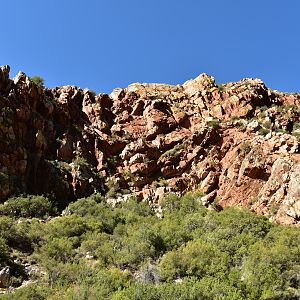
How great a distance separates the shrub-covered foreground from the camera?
28609 millimetres

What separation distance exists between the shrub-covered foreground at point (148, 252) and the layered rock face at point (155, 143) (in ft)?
12.5

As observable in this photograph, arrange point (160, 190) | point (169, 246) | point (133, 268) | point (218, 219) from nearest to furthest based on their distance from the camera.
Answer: point (133, 268), point (169, 246), point (218, 219), point (160, 190)

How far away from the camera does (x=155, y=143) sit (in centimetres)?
5881

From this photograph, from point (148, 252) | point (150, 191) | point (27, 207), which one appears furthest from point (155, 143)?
point (148, 252)

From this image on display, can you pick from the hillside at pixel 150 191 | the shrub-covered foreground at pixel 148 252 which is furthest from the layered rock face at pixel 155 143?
the shrub-covered foreground at pixel 148 252

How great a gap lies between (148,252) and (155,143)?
23.3 m

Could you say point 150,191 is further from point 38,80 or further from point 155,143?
point 38,80

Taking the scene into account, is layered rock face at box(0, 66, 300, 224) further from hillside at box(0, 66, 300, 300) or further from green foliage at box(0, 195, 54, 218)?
green foliage at box(0, 195, 54, 218)

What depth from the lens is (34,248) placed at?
37812 mm

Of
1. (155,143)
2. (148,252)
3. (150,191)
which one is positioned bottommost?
(148,252)

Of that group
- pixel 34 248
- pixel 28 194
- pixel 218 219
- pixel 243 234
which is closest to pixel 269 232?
pixel 243 234

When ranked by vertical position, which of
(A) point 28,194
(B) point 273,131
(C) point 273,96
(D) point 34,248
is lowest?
(D) point 34,248

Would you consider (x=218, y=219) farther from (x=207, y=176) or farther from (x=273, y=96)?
(x=273, y=96)

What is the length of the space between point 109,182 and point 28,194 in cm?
1132
